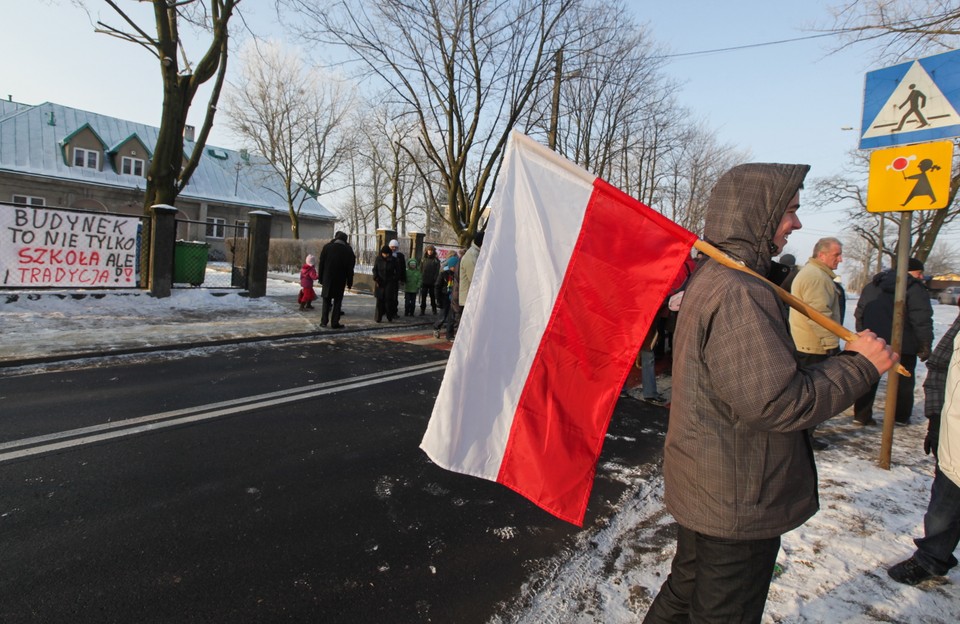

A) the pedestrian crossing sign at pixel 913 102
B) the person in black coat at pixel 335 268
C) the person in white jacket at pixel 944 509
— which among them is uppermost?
the pedestrian crossing sign at pixel 913 102

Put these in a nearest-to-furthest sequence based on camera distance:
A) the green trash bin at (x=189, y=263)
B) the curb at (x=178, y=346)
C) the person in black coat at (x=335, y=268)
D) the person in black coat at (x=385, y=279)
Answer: the curb at (x=178, y=346) → the person in black coat at (x=335, y=268) → the person in black coat at (x=385, y=279) → the green trash bin at (x=189, y=263)

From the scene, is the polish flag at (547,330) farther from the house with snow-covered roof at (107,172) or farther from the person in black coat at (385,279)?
the house with snow-covered roof at (107,172)

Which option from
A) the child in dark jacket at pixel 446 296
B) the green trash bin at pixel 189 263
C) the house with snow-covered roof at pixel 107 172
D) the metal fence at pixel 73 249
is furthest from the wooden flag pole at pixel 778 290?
the house with snow-covered roof at pixel 107 172

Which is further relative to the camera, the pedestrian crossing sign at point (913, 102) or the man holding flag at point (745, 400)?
the pedestrian crossing sign at point (913, 102)

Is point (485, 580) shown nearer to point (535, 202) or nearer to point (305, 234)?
point (535, 202)

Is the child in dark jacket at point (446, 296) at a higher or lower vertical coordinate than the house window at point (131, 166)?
lower

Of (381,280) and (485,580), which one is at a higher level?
(381,280)

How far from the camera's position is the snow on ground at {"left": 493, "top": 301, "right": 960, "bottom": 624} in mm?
2451

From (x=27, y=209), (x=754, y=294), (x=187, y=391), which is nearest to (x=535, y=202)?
(x=754, y=294)

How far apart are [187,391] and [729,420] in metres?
5.67

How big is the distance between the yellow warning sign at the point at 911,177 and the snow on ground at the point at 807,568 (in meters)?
2.25

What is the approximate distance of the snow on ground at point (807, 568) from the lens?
2451 millimetres

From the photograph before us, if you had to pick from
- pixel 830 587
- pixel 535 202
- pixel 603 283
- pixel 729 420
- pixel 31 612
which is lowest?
pixel 31 612

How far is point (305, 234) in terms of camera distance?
42562 mm
